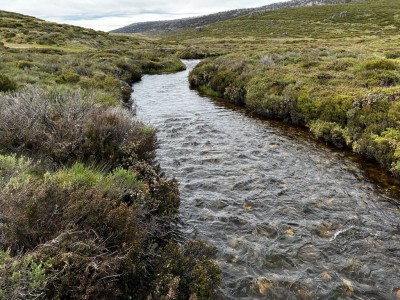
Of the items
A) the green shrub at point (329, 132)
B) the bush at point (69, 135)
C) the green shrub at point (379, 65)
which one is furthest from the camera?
the green shrub at point (379, 65)

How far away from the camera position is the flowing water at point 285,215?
5.85 meters

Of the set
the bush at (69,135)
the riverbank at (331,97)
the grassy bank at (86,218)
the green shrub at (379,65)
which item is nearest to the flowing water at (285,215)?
the riverbank at (331,97)

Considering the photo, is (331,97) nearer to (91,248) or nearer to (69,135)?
(69,135)

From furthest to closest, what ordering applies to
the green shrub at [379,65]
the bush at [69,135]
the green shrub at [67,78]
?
the green shrub at [67,78] → the green shrub at [379,65] → the bush at [69,135]

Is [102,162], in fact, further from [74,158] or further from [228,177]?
[228,177]

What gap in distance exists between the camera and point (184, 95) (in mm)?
24047

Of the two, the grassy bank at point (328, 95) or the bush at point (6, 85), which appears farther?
the bush at point (6, 85)

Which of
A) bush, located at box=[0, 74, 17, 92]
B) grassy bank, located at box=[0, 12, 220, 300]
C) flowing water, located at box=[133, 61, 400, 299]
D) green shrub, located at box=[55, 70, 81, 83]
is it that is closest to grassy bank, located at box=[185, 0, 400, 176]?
flowing water, located at box=[133, 61, 400, 299]

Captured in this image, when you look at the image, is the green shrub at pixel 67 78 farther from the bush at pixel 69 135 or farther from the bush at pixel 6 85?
the bush at pixel 69 135

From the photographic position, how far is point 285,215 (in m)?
7.95

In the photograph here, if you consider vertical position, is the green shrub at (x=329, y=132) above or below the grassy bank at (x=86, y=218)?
below

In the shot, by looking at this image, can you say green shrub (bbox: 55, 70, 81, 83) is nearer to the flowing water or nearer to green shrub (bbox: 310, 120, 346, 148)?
the flowing water

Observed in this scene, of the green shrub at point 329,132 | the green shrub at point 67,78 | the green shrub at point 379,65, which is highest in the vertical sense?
the green shrub at point 67,78

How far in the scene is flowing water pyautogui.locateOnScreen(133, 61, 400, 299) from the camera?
5852 mm
